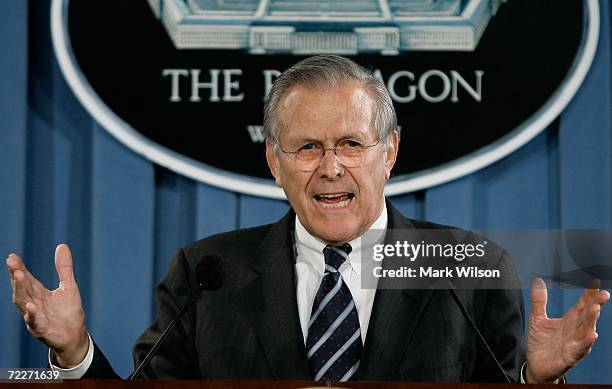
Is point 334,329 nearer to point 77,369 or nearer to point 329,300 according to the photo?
point 329,300

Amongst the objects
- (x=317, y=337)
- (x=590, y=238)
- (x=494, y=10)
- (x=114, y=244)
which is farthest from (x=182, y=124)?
(x=590, y=238)

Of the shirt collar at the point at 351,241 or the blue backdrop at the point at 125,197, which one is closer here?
the shirt collar at the point at 351,241

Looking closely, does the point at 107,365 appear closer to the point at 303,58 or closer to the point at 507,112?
the point at 303,58

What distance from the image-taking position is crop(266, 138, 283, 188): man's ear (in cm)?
288

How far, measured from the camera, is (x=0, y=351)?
3148 millimetres

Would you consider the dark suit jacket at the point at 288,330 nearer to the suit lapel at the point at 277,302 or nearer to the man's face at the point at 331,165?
the suit lapel at the point at 277,302

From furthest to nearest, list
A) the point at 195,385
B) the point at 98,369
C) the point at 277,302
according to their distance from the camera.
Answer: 1. the point at 277,302
2. the point at 98,369
3. the point at 195,385

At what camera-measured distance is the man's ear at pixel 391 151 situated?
9.40 ft

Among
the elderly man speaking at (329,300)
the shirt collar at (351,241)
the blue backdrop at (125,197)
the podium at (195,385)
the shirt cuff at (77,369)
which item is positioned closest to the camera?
the podium at (195,385)

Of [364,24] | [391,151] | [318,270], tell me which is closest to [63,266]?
[318,270]

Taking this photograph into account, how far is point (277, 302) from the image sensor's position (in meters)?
2.86

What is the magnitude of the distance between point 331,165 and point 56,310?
85 centimetres

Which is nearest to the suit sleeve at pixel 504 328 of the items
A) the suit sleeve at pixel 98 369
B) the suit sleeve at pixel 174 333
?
the suit sleeve at pixel 174 333

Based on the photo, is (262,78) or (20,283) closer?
(20,283)
